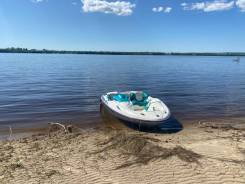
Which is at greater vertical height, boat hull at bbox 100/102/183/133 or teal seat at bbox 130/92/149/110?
teal seat at bbox 130/92/149/110

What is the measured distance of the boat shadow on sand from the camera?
14.0m

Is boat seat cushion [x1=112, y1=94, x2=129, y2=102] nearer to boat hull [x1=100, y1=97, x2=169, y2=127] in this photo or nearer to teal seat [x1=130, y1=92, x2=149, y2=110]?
teal seat [x1=130, y1=92, x2=149, y2=110]

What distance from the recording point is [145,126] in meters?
13.9

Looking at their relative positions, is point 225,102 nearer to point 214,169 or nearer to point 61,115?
point 61,115

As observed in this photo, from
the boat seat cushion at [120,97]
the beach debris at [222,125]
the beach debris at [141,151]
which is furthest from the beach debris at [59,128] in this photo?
the beach debris at [222,125]

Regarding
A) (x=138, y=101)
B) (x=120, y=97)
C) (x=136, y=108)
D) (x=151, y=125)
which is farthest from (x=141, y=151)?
(x=120, y=97)

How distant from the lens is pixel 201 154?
31.3ft

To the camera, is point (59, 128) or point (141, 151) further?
point (59, 128)

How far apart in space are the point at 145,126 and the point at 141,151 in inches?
170

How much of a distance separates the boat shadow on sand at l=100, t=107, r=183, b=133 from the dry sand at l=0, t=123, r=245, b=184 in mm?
1812

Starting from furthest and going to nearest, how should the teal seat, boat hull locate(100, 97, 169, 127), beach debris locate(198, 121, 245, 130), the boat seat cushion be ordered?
the boat seat cushion
the teal seat
beach debris locate(198, 121, 245, 130)
boat hull locate(100, 97, 169, 127)

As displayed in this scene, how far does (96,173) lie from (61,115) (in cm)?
1012

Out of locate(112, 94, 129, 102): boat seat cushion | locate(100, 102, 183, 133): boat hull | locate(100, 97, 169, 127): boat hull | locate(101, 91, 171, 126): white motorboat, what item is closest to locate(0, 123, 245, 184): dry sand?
locate(100, 97, 169, 127): boat hull

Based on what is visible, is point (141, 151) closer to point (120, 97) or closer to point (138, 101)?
point (138, 101)
